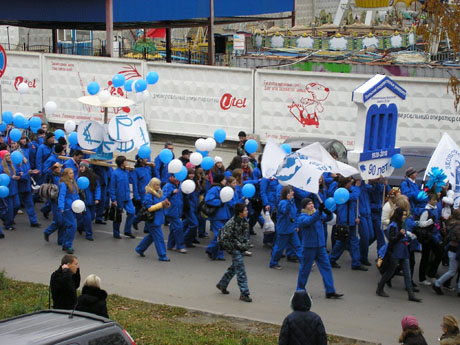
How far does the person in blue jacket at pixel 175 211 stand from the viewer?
44.0 feet

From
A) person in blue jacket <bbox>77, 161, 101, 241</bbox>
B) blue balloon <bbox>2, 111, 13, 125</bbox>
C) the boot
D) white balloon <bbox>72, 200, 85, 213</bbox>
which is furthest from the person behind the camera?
blue balloon <bbox>2, 111, 13, 125</bbox>

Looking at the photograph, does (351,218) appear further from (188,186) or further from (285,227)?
(188,186)

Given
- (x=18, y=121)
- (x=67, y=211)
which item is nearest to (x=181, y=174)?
(x=67, y=211)

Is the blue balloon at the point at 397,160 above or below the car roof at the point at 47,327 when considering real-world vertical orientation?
above

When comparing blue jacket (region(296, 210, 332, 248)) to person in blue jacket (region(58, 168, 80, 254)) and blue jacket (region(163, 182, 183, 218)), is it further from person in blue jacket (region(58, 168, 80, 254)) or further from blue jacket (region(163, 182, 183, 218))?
person in blue jacket (region(58, 168, 80, 254))

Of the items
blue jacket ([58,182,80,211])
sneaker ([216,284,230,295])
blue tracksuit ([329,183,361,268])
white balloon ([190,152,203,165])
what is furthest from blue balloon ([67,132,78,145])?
blue tracksuit ([329,183,361,268])

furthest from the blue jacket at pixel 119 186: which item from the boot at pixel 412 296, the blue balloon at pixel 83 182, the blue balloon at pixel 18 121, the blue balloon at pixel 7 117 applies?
the boot at pixel 412 296

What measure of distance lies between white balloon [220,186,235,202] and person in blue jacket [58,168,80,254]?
103 inches

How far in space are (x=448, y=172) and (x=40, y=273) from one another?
675 cm

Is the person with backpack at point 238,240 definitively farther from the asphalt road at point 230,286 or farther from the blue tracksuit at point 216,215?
the blue tracksuit at point 216,215

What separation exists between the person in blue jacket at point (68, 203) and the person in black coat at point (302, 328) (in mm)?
6670

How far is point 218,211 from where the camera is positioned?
43.8ft

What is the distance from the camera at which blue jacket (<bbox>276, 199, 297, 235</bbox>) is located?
1260 centimetres

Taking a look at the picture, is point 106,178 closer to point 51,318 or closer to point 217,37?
point 51,318
